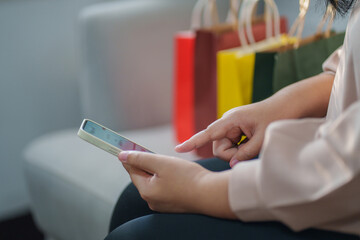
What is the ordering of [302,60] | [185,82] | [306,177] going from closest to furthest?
[306,177] < [302,60] < [185,82]

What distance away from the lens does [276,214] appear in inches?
21.2

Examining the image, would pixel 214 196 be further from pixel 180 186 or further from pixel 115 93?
pixel 115 93

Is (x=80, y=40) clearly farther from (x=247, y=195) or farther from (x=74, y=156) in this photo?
(x=247, y=195)

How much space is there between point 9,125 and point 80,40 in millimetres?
460

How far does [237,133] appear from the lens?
0.74m

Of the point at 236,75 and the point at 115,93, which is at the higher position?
the point at 236,75

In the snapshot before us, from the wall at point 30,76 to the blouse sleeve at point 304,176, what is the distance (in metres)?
Result: 1.28

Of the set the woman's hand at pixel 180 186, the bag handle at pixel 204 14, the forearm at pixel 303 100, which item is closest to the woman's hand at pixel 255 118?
the forearm at pixel 303 100

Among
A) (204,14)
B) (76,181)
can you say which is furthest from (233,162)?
(204,14)

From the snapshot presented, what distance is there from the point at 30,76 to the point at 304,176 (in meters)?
1.39

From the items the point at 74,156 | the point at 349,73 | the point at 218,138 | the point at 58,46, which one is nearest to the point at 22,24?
the point at 58,46

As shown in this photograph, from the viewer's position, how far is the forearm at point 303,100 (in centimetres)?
75

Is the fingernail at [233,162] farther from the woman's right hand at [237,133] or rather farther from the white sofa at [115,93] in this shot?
the white sofa at [115,93]

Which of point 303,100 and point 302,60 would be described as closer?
point 303,100
